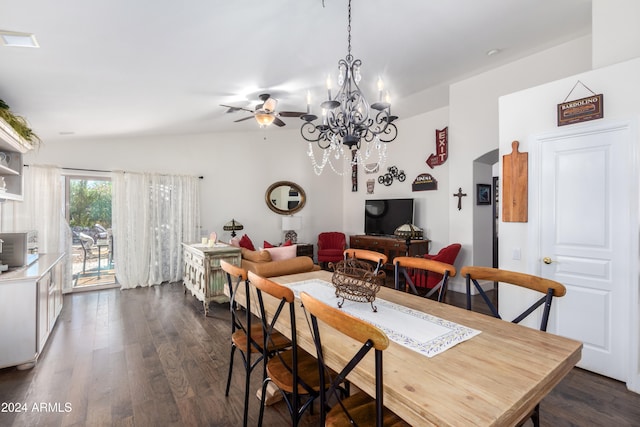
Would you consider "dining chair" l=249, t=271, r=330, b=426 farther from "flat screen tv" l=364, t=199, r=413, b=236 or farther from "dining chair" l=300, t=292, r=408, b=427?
"flat screen tv" l=364, t=199, r=413, b=236

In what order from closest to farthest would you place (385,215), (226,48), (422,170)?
(226,48) < (422,170) < (385,215)

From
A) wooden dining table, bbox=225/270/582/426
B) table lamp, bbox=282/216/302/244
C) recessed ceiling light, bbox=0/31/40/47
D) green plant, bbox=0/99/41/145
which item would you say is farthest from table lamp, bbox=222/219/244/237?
wooden dining table, bbox=225/270/582/426

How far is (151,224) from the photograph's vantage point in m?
5.57

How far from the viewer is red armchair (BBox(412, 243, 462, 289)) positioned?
179 inches

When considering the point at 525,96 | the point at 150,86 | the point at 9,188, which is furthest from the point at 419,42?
the point at 9,188

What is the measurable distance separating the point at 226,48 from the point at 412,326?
2693 mm

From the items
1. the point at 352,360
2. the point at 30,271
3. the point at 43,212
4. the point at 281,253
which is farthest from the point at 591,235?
the point at 43,212

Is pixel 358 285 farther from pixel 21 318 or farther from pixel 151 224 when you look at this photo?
pixel 151 224

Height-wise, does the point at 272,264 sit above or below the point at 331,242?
above

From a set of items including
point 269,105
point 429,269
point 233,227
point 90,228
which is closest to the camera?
point 429,269

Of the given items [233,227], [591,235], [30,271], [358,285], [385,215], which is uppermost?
[385,215]

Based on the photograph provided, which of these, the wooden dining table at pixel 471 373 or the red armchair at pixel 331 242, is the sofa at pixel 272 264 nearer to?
the wooden dining table at pixel 471 373

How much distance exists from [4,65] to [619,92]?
4746mm

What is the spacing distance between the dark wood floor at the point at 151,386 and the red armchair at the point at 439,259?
2.08m
